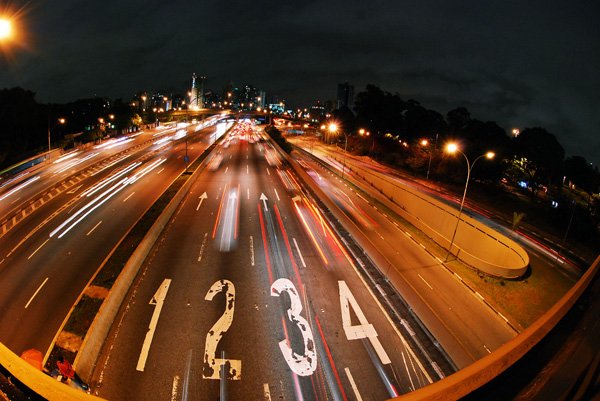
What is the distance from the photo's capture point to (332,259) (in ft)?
77.6

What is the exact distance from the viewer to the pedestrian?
438 inches

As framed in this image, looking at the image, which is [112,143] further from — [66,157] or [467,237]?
[467,237]

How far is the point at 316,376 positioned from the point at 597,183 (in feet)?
297

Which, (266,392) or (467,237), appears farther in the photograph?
(467,237)

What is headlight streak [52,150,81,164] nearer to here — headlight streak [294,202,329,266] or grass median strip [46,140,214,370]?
grass median strip [46,140,214,370]

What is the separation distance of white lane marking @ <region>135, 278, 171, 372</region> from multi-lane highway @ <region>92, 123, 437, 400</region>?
2.0 inches

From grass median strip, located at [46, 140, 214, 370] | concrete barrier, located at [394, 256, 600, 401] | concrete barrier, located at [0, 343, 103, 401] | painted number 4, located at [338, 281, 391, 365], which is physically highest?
concrete barrier, located at [394, 256, 600, 401]

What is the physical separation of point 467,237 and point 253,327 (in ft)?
87.0

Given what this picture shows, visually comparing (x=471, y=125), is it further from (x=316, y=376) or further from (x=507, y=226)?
(x=316, y=376)

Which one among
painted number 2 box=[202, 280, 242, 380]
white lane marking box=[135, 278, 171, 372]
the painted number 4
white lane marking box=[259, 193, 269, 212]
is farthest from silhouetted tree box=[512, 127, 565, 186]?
white lane marking box=[135, 278, 171, 372]

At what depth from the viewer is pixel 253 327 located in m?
16.0

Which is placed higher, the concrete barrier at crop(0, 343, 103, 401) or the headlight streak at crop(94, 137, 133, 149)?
the concrete barrier at crop(0, 343, 103, 401)

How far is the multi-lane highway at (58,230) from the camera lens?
15773 millimetres

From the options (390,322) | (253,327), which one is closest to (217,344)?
(253,327)
